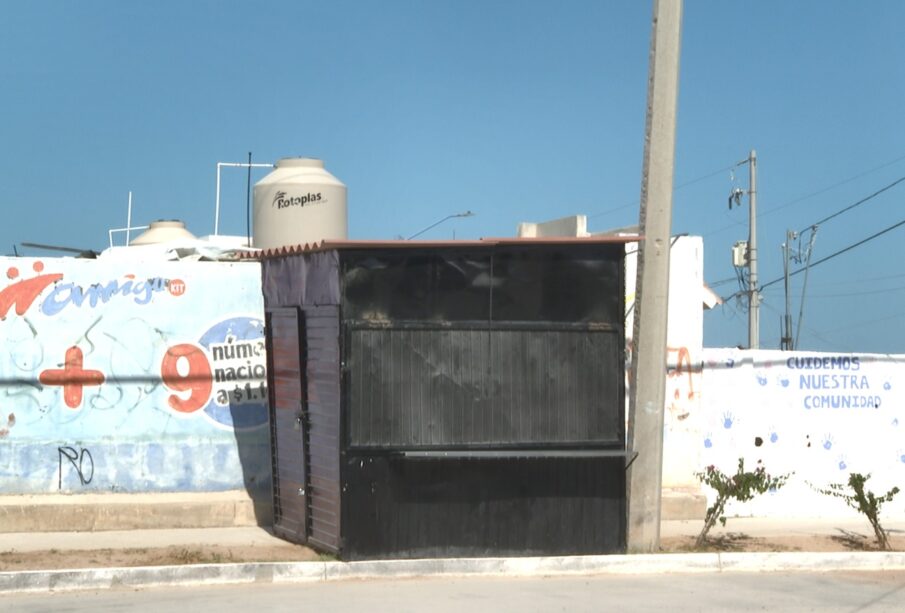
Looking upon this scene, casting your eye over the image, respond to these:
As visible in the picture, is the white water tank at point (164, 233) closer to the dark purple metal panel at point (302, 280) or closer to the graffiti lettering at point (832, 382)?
the dark purple metal panel at point (302, 280)

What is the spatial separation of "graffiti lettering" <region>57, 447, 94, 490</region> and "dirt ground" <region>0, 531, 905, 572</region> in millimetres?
1884

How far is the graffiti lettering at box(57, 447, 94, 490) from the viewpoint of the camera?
41.4 feet

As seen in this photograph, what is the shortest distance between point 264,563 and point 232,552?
85cm

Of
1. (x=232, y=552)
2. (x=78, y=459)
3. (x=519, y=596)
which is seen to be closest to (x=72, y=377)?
(x=78, y=459)

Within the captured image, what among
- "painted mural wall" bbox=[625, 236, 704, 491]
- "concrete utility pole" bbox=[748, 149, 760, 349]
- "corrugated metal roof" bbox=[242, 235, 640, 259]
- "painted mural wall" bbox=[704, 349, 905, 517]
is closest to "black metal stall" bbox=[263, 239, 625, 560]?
"corrugated metal roof" bbox=[242, 235, 640, 259]

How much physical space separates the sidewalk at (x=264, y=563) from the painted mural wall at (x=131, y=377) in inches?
34.2

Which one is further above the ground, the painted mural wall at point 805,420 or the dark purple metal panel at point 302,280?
the dark purple metal panel at point 302,280

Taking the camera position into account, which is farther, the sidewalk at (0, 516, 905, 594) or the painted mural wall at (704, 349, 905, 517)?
the painted mural wall at (704, 349, 905, 517)

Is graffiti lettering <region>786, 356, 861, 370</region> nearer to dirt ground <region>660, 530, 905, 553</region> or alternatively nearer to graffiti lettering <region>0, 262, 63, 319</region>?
dirt ground <region>660, 530, 905, 553</region>

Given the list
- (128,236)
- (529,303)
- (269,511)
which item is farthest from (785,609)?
(128,236)

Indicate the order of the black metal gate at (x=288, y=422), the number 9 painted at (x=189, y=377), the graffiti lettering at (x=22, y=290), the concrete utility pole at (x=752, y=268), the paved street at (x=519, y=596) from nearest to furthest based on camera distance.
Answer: the paved street at (x=519, y=596) → the black metal gate at (x=288, y=422) → the graffiti lettering at (x=22, y=290) → the number 9 painted at (x=189, y=377) → the concrete utility pole at (x=752, y=268)

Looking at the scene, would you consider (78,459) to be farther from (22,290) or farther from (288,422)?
(288,422)

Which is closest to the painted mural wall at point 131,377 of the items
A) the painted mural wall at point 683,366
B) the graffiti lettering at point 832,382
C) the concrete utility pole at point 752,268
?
the painted mural wall at point 683,366

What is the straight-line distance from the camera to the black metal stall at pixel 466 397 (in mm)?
10516
